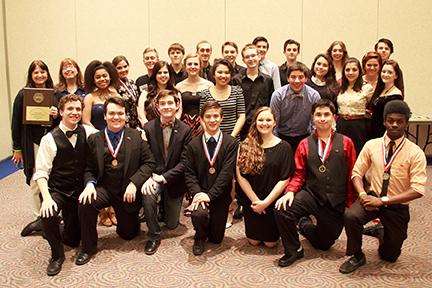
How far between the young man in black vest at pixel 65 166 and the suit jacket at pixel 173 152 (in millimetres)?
605

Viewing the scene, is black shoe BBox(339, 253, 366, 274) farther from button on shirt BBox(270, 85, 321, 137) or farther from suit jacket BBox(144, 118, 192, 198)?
suit jacket BBox(144, 118, 192, 198)

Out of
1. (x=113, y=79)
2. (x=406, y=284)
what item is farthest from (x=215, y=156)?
(x=406, y=284)

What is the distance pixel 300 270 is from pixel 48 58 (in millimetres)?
5808

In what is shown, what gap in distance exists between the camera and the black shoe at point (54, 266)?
340cm

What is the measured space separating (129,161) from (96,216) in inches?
20.1

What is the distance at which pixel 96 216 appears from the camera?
372 cm

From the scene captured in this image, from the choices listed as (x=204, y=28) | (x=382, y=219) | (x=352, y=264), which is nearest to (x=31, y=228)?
(x=352, y=264)

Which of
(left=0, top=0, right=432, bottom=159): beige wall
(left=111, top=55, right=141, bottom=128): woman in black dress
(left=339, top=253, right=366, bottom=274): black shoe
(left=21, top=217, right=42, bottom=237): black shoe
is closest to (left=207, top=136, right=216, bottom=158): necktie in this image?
(left=111, top=55, right=141, bottom=128): woman in black dress

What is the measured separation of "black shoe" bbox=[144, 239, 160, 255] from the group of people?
0.03 ft

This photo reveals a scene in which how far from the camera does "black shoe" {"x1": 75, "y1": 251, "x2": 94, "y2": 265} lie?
3.59 metres

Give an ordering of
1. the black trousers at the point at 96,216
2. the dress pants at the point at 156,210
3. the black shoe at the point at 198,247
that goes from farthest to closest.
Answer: the dress pants at the point at 156,210 < the black shoe at the point at 198,247 < the black trousers at the point at 96,216

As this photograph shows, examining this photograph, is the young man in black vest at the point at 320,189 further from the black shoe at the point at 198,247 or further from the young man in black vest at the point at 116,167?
the young man in black vest at the point at 116,167

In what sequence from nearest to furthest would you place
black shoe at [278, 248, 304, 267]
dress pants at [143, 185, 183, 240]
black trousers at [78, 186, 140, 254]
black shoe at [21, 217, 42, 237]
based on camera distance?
black shoe at [278, 248, 304, 267]
black trousers at [78, 186, 140, 254]
dress pants at [143, 185, 183, 240]
black shoe at [21, 217, 42, 237]

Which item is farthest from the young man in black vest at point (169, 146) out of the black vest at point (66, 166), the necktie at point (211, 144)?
the black vest at point (66, 166)
